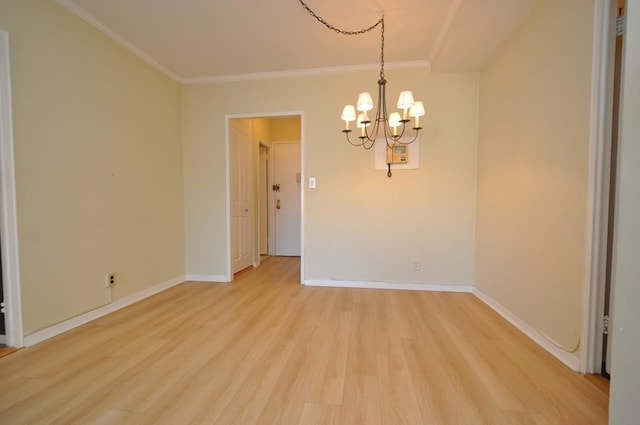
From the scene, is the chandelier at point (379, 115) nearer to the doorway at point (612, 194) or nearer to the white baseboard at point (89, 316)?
the doorway at point (612, 194)

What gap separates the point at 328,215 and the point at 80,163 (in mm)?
2364

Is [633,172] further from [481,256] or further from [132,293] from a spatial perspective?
[132,293]

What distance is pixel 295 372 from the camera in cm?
154

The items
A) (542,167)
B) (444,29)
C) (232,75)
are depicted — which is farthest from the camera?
(232,75)

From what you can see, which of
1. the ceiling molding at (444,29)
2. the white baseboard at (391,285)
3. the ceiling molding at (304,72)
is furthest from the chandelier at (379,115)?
the white baseboard at (391,285)

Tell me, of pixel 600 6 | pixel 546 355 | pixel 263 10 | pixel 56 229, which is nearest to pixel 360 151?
pixel 263 10

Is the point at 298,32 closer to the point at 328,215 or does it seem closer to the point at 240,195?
the point at 328,215

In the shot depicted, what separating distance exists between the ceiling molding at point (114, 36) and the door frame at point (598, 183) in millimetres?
3554

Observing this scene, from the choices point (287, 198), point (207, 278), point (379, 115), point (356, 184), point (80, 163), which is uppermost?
point (379, 115)

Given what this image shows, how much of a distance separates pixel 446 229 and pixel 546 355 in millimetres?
1479

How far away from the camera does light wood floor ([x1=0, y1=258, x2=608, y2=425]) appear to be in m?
1.22

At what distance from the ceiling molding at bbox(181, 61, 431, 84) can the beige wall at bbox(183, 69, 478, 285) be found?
0.18ft

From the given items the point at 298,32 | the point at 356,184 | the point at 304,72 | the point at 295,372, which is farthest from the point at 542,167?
the point at 304,72

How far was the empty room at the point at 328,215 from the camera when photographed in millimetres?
1339
